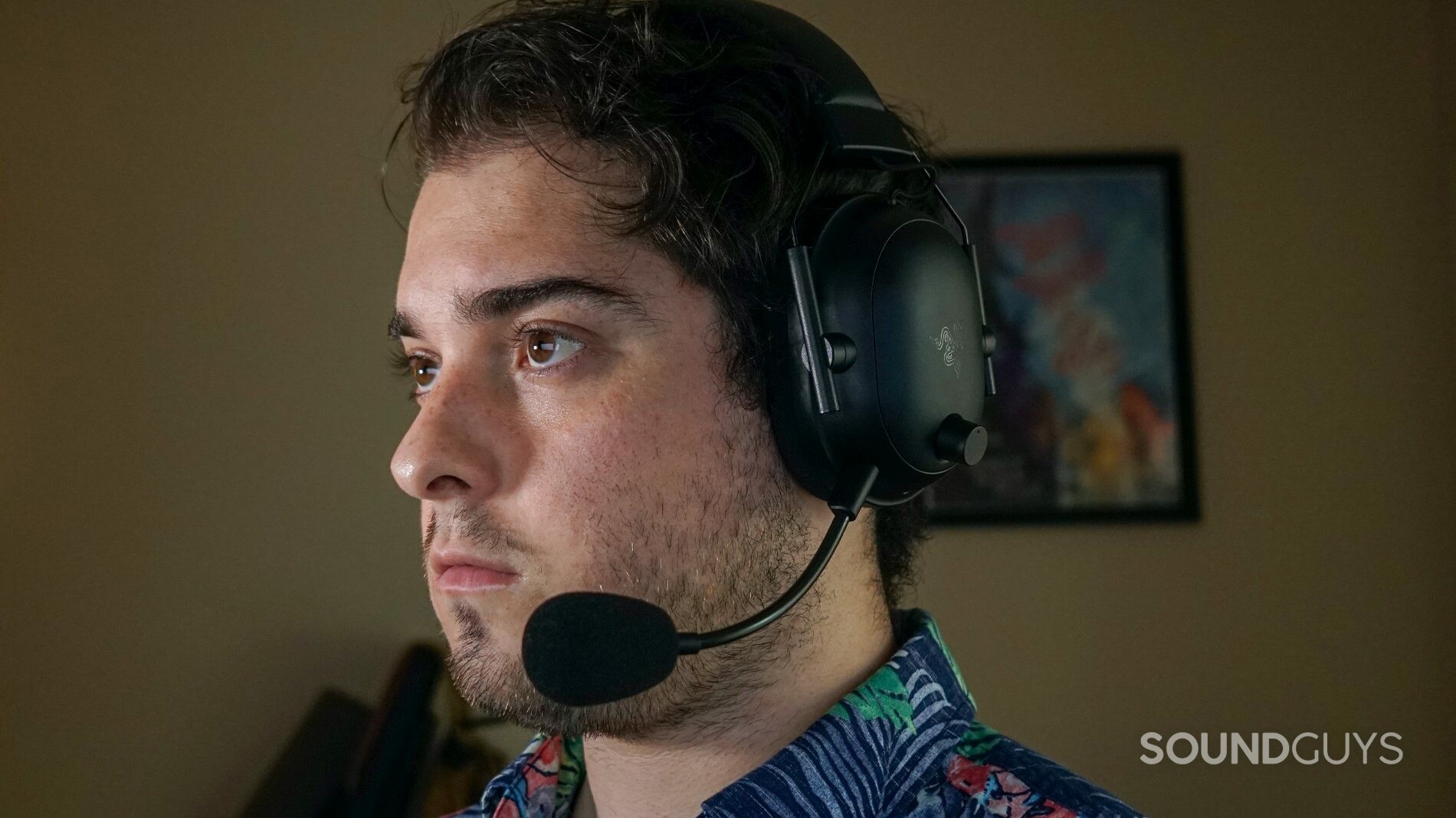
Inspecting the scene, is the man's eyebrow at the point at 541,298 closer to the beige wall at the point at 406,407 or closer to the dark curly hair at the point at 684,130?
the dark curly hair at the point at 684,130

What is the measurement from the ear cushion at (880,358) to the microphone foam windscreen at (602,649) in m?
0.21

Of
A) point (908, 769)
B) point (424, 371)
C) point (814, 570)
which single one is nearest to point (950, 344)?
point (814, 570)

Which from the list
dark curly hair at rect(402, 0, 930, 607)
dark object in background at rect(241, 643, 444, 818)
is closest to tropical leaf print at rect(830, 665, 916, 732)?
dark curly hair at rect(402, 0, 930, 607)

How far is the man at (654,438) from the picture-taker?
2.68 feet

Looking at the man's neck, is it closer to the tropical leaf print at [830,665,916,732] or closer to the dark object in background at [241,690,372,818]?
the tropical leaf print at [830,665,916,732]

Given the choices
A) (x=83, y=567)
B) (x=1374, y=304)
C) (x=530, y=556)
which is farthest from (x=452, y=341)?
(x=1374, y=304)

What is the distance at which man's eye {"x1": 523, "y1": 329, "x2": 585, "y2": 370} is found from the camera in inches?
33.6

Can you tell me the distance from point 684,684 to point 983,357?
0.36 meters

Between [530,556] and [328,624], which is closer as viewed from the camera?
[530,556]

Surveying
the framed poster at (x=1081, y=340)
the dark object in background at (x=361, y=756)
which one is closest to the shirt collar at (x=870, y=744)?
the dark object in background at (x=361, y=756)

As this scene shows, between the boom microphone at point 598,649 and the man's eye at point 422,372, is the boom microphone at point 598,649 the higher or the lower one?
the lower one

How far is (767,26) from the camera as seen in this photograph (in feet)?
3.05

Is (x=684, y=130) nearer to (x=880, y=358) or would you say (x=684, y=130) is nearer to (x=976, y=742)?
(x=880, y=358)

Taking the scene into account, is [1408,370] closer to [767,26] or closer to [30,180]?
[767,26]
